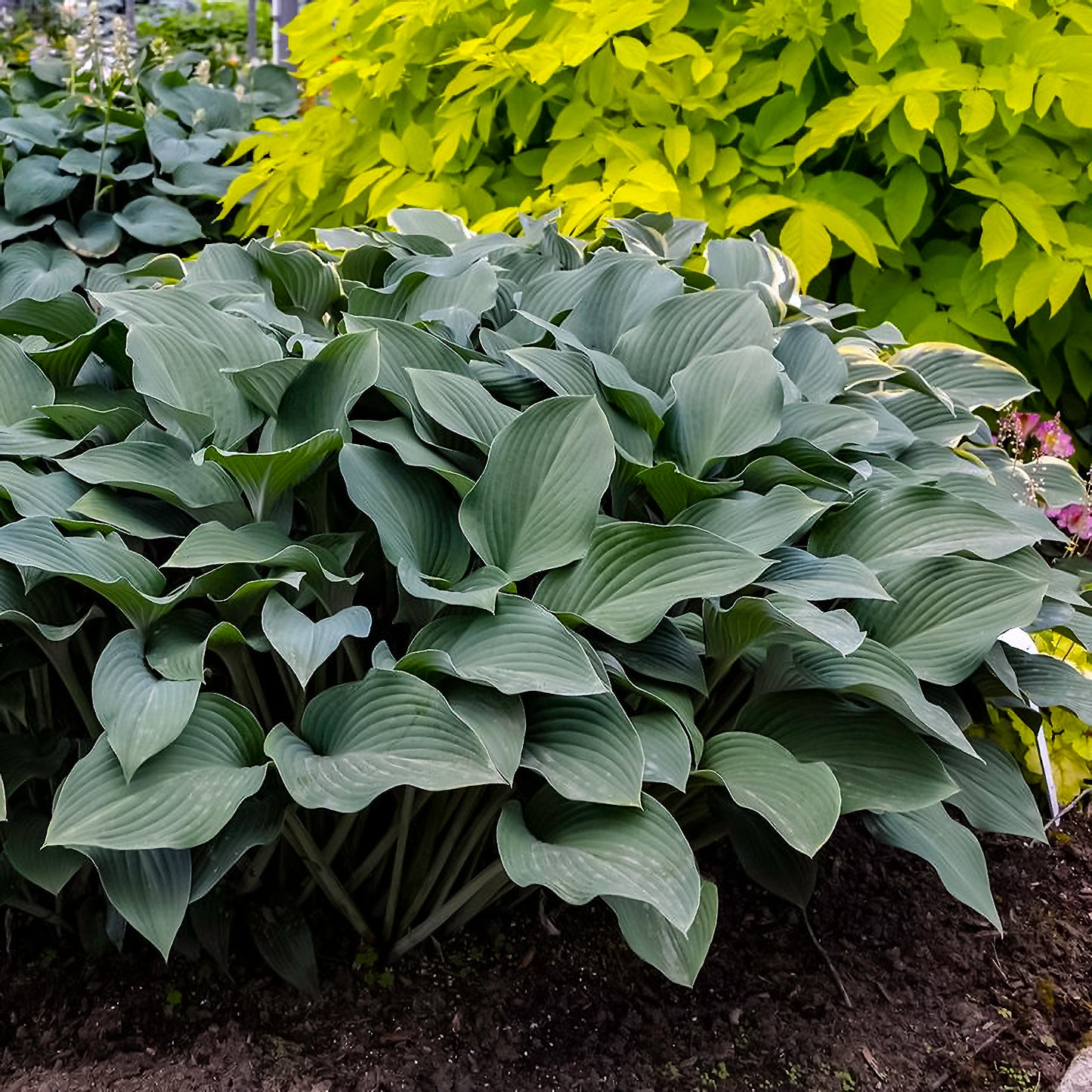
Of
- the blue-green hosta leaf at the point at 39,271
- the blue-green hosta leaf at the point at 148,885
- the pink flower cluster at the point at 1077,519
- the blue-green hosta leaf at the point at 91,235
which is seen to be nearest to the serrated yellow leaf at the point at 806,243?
the pink flower cluster at the point at 1077,519

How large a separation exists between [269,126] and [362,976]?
9.37 feet

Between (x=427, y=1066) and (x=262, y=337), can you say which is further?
(x=262, y=337)

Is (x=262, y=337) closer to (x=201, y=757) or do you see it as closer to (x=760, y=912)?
(x=201, y=757)

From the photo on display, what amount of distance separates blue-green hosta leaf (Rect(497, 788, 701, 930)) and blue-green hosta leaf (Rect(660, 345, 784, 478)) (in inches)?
23.4

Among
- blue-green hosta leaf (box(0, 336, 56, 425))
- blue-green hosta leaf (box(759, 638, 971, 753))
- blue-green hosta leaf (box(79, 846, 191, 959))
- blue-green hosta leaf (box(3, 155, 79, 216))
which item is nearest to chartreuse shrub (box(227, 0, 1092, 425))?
blue-green hosta leaf (box(3, 155, 79, 216))

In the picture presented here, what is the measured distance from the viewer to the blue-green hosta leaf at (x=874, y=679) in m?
1.33

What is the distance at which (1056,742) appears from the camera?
7.18 feet

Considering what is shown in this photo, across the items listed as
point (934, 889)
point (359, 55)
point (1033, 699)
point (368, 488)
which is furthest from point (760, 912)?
point (359, 55)

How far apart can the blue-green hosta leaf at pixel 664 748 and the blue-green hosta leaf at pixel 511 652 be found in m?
0.11

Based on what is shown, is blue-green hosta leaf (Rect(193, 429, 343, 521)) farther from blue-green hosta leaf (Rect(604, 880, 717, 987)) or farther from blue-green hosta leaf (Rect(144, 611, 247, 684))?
blue-green hosta leaf (Rect(604, 880, 717, 987))

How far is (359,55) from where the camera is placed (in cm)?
334

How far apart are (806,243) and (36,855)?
7.46ft

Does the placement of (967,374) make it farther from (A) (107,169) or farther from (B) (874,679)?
(A) (107,169)

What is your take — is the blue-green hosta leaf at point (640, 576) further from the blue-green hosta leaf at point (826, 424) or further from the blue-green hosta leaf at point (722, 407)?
the blue-green hosta leaf at point (826, 424)
